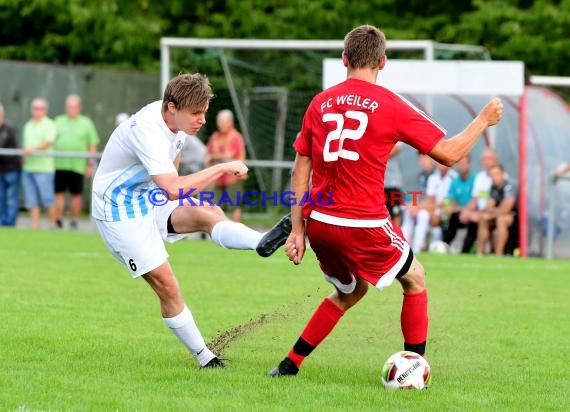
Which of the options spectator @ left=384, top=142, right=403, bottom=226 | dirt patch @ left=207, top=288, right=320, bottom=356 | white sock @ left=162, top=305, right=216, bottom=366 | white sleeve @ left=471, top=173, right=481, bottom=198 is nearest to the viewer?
white sock @ left=162, top=305, right=216, bottom=366

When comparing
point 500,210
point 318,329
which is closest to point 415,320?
point 318,329

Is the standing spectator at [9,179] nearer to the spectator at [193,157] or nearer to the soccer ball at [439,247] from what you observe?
the spectator at [193,157]

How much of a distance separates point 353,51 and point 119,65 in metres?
20.9

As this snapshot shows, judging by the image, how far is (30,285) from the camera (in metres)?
11.6

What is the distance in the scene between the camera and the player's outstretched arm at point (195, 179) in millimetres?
6902

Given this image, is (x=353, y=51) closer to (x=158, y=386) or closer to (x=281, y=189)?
(x=158, y=386)

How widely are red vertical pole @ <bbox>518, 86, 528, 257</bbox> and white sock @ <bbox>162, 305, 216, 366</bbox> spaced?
1020cm

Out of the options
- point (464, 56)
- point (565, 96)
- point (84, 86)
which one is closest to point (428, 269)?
point (565, 96)

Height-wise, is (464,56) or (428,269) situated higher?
(464,56)

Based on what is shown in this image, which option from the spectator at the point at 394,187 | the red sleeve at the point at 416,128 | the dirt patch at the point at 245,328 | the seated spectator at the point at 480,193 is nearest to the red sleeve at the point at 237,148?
the spectator at the point at 394,187

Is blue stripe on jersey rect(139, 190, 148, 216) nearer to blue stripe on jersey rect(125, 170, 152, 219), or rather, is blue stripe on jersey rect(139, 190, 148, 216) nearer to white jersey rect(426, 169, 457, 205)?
blue stripe on jersey rect(125, 170, 152, 219)

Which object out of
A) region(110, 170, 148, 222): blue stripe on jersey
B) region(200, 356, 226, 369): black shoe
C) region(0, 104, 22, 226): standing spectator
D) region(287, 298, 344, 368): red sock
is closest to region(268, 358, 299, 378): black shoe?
region(287, 298, 344, 368): red sock

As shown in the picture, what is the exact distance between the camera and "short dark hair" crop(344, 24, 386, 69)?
268 inches

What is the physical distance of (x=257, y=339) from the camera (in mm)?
9117
